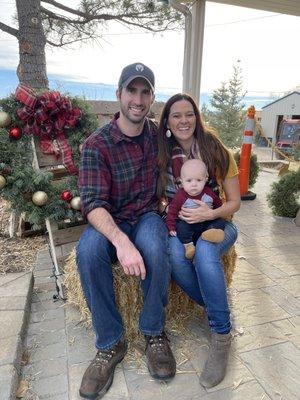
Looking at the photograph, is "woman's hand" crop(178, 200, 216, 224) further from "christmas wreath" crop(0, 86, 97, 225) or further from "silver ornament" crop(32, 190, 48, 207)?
"silver ornament" crop(32, 190, 48, 207)

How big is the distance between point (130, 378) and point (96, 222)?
2.78ft

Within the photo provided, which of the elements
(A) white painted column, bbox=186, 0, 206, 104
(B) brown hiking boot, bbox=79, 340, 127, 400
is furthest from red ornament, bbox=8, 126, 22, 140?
(A) white painted column, bbox=186, 0, 206, 104

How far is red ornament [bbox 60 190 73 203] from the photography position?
2.44 metres

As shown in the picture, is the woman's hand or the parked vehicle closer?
the woman's hand

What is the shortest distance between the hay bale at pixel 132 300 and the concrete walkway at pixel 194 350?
83 millimetres

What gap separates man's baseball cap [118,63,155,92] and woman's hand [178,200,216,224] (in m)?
0.77

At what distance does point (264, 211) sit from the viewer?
185 inches

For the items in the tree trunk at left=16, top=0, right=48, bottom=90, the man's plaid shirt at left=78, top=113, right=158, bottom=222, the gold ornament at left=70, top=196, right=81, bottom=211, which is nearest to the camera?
the man's plaid shirt at left=78, top=113, right=158, bottom=222

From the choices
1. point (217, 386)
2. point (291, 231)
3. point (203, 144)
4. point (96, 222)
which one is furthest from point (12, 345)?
point (291, 231)

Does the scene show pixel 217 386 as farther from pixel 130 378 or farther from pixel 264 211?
pixel 264 211

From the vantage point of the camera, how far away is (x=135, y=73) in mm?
1979

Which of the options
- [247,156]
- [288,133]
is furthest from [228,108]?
[247,156]

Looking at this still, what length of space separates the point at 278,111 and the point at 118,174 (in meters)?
27.5

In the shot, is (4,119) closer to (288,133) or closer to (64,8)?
(64,8)
